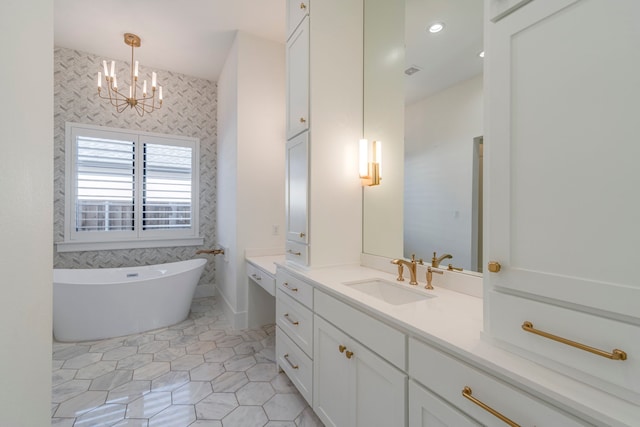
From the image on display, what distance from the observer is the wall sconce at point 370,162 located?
189cm

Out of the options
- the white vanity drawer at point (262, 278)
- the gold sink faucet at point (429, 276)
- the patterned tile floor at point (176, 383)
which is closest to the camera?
the gold sink faucet at point (429, 276)

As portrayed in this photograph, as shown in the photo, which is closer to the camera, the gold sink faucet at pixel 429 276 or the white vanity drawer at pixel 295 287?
the gold sink faucet at pixel 429 276

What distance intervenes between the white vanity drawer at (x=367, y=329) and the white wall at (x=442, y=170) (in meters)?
0.61

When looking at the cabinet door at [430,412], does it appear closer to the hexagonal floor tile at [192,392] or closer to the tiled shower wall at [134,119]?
the hexagonal floor tile at [192,392]

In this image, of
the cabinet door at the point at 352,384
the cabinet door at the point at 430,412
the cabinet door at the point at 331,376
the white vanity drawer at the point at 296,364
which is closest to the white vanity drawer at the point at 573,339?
the cabinet door at the point at 430,412

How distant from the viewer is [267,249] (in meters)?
3.05

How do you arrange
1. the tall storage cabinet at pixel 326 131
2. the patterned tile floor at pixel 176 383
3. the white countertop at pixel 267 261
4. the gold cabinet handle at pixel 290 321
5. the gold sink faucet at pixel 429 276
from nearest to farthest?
the gold sink faucet at pixel 429 276 < the patterned tile floor at pixel 176 383 < the gold cabinet handle at pixel 290 321 < the tall storage cabinet at pixel 326 131 < the white countertop at pixel 267 261

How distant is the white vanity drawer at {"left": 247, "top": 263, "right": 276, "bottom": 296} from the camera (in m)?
2.26

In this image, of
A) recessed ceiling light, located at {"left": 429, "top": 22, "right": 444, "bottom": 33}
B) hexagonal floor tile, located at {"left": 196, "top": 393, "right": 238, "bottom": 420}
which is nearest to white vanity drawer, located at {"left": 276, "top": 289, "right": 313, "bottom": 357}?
hexagonal floor tile, located at {"left": 196, "top": 393, "right": 238, "bottom": 420}

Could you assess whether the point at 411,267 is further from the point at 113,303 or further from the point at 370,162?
the point at 113,303

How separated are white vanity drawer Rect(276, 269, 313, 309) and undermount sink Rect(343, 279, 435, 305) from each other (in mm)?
252

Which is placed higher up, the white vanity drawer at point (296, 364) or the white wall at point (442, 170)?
the white wall at point (442, 170)

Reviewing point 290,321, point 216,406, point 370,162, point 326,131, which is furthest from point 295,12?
point 216,406

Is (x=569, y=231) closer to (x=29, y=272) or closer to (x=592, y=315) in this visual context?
(x=592, y=315)
